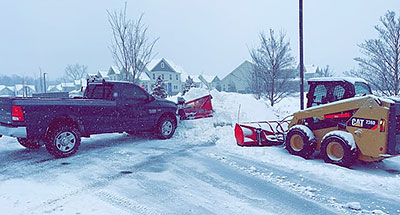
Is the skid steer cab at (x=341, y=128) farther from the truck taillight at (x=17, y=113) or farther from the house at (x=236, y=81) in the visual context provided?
the house at (x=236, y=81)

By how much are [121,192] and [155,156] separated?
255cm

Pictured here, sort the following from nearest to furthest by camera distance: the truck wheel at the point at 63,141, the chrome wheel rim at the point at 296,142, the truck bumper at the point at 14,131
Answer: the truck bumper at the point at 14,131, the truck wheel at the point at 63,141, the chrome wheel rim at the point at 296,142

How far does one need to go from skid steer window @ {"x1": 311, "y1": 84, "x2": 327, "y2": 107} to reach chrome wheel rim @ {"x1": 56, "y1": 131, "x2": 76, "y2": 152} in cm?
671

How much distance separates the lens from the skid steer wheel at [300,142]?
265 inches

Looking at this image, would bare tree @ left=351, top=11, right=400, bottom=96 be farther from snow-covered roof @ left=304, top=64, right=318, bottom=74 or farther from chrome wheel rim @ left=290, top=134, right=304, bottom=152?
snow-covered roof @ left=304, top=64, right=318, bottom=74

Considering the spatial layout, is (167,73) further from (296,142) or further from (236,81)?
(296,142)

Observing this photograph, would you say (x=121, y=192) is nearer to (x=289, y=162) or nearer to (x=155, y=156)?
(x=155, y=156)

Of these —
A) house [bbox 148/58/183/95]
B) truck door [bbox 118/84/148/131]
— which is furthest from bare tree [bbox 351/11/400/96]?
house [bbox 148/58/183/95]

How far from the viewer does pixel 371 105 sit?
568 cm

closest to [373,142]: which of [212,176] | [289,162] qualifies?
[289,162]

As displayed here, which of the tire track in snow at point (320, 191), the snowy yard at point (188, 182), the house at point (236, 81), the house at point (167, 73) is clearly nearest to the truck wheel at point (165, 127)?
the snowy yard at point (188, 182)

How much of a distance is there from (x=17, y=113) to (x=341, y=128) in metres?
7.60

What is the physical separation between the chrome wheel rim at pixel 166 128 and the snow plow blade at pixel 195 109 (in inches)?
53.6

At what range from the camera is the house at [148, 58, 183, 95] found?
59.1 metres
